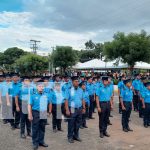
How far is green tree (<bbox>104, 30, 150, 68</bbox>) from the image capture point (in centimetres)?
2820

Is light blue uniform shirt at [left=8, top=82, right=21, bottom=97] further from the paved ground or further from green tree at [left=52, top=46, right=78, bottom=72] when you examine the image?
green tree at [left=52, top=46, right=78, bottom=72]

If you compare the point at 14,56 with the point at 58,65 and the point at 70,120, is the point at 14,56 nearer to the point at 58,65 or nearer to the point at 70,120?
the point at 58,65

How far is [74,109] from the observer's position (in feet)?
26.8

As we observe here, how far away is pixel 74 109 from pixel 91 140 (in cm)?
96

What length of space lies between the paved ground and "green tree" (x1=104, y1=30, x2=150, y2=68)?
18703mm

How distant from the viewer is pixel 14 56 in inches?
3716

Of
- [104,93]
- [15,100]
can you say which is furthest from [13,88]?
[104,93]

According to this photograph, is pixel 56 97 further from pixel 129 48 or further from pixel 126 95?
pixel 129 48

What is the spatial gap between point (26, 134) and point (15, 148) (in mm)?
1431

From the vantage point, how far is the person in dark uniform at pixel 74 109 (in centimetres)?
812

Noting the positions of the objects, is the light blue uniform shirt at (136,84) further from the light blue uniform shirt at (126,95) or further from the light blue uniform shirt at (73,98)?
the light blue uniform shirt at (73,98)

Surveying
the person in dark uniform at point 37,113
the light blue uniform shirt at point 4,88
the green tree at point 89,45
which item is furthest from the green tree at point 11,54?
the person in dark uniform at point 37,113

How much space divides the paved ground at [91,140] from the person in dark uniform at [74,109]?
28cm

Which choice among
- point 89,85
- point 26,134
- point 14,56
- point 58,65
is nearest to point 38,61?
Answer: point 58,65
